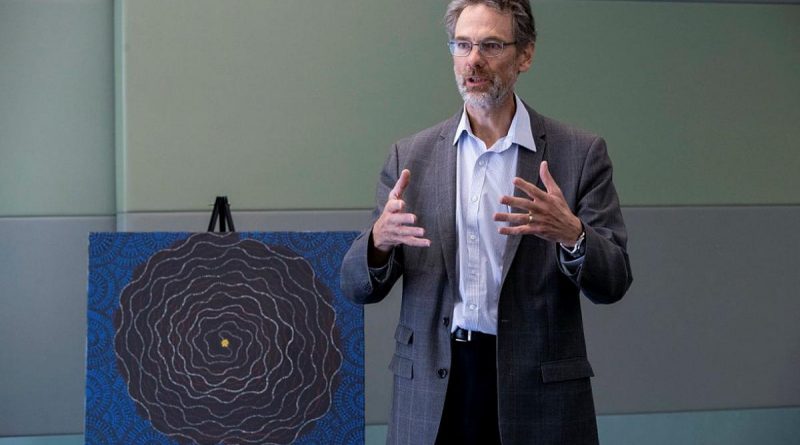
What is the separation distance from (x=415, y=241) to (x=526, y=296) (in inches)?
8.1

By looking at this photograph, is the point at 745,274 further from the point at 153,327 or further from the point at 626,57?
the point at 153,327

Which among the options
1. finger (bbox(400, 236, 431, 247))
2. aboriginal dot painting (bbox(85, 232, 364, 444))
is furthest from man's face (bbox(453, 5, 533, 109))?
aboriginal dot painting (bbox(85, 232, 364, 444))

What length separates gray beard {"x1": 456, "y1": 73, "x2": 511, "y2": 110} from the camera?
1.72 meters

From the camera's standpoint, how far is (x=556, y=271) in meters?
1.67

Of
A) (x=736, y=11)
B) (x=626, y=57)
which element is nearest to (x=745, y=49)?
(x=736, y=11)

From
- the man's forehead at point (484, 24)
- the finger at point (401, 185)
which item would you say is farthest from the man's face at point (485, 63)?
the finger at point (401, 185)

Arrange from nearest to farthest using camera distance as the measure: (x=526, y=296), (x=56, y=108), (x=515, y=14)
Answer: (x=526, y=296) < (x=515, y=14) < (x=56, y=108)

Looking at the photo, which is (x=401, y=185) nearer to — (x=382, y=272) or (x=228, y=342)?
(x=382, y=272)

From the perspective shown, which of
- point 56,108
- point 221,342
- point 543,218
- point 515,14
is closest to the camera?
point 543,218

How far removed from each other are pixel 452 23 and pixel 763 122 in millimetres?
2093

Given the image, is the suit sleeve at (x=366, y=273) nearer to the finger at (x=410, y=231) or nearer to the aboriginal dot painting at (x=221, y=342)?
the finger at (x=410, y=231)

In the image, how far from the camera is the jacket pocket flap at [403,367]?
5.55 ft

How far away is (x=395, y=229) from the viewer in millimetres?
1616

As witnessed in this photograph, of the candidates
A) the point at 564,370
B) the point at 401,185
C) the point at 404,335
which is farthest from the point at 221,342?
the point at 564,370
